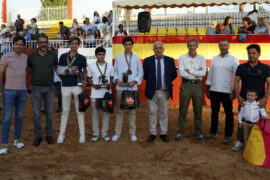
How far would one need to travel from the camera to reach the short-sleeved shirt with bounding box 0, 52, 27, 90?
448 centimetres

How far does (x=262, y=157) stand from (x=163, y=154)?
1.45 m

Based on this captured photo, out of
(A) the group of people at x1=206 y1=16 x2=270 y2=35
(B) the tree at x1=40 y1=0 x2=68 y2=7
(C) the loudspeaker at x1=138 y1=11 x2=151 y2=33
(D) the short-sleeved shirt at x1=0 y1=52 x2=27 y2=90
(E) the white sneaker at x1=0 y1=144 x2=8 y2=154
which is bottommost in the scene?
(E) the white sneaker at x1=0 y1=144 x2=8 y2=154

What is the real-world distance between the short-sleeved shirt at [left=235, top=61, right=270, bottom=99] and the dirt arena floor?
1075mm

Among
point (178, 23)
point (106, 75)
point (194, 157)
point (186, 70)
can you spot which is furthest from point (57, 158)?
point (178, 23)

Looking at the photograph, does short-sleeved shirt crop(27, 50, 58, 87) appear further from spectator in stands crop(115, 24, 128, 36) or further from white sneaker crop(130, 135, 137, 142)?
spectator in stands crop(115, 24, 128, 36)

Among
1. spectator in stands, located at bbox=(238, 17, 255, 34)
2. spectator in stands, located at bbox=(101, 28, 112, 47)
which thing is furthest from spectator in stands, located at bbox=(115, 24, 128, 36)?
spectator in stands, located at bbox=(238, 17, 255, 34)

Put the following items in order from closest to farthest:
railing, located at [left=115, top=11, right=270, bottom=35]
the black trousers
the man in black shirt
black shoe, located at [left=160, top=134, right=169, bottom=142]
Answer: the man in black shirt, the black trousers, black shoe, located at [left=160, top=134, right=169, bottom=142], railing, located at [left=115, top=11, right=270, bottom=35]

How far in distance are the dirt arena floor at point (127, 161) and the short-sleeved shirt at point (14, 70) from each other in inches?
43.0

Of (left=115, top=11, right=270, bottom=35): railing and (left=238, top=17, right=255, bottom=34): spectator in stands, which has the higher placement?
(left=115, top=11, right=270, bottom=35): railing

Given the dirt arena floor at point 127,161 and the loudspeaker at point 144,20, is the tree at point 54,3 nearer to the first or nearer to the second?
the loudspeaker at point 144,20

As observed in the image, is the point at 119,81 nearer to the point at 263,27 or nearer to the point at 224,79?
the point at 224,79

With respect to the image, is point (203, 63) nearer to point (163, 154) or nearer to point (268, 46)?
point (163, 154)

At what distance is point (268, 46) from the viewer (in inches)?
388

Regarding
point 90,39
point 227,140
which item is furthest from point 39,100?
point 90,39
